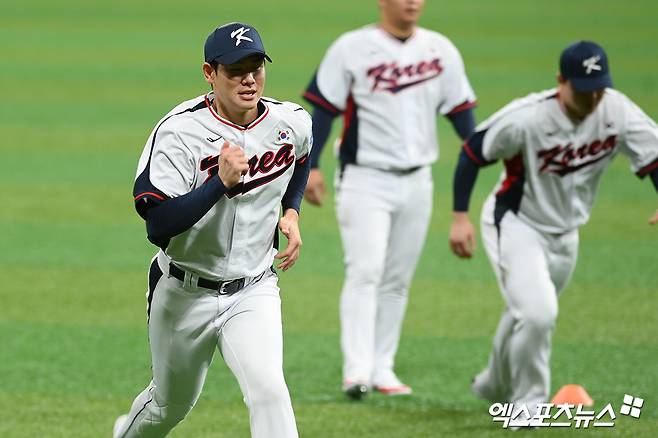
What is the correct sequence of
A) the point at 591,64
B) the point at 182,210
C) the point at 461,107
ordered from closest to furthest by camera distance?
the point at 182,210 < the point at 591,64 < the point at 461,107

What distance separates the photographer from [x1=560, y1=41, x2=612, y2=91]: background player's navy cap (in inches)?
255

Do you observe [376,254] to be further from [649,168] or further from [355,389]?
[649,168]

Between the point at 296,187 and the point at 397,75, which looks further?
the point at 397,75

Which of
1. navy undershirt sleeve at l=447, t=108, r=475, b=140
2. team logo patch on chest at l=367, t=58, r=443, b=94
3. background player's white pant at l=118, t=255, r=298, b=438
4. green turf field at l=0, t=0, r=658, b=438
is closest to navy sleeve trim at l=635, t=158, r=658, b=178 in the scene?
green turf field at l=0, t=0, r=658, b=438

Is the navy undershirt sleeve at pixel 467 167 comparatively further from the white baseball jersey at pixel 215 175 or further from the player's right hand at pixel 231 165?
the player's right hand at pixel 231 165

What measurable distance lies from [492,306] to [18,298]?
12.2 feet

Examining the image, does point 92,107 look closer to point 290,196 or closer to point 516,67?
point 516,67

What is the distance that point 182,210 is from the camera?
4.88 m

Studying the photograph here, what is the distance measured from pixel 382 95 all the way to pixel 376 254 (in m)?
1.05

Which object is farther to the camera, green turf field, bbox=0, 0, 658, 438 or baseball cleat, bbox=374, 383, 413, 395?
baseball cleat, bbox=374, 383, 413, 395

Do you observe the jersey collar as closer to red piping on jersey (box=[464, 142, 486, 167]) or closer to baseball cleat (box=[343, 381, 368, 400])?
red piping on jersey (box=[464, 142, 486, 167])

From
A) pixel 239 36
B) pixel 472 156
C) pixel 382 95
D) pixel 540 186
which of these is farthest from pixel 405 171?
pixel 239 36

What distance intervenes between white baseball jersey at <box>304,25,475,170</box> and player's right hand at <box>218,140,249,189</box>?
3.15 meters

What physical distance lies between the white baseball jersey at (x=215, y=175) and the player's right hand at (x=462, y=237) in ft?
6.46
